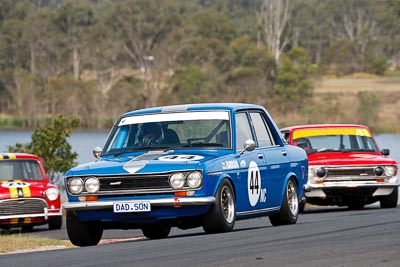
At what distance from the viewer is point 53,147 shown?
122 ft

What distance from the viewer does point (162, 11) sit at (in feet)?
309

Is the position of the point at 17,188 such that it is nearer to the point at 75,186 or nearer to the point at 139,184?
the point at 75,186

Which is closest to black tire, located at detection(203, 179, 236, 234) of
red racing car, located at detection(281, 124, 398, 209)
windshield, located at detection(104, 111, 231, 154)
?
windshield, located at detection(104, 111, 231, 154)

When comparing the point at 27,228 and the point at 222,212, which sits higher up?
the point at 222,212

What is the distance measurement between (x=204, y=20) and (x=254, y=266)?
90.1 metres

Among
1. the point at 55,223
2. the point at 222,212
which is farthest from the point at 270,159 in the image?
the point at 55,223

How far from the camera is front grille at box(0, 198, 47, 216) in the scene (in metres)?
20.1

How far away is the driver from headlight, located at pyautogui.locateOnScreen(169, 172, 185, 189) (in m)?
1.04

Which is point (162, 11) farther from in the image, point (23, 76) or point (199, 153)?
point (199, 153)

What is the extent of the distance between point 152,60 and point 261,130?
77.5m

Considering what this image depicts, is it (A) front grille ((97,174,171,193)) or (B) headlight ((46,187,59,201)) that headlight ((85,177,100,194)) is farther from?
(B) headlight ((46,187,59,201))

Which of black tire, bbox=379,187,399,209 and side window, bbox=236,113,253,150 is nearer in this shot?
side window, bbox=236,113,253,150

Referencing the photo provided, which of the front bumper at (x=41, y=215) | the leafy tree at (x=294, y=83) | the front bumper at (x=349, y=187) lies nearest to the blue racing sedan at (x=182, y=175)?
the front bumper at (x=349, y=187)

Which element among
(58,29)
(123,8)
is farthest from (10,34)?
(123,8)
